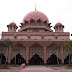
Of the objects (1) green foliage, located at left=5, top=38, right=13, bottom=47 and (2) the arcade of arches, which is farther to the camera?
(2) the arcade of arches

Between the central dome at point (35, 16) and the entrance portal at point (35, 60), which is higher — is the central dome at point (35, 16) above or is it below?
above

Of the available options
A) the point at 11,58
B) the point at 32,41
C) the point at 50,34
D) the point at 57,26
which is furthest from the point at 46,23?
the point at 11,58

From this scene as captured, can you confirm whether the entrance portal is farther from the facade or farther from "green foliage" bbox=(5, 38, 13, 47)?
"green foliage" bbox=(5, 38, 13, 47)

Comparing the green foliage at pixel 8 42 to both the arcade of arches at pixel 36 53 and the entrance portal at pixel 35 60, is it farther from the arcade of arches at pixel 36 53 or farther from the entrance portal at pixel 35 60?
the entrance portal at pixel 35 60

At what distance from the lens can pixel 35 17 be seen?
38.2 meters

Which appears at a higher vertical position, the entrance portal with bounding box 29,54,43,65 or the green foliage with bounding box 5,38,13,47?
the green foliage with bounding box 5,38,13,47

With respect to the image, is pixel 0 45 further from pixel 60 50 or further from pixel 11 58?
pixel 60 50

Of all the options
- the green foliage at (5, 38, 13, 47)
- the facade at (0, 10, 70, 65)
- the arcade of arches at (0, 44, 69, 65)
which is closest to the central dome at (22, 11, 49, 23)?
the facade at (0, 10, 70, 65)

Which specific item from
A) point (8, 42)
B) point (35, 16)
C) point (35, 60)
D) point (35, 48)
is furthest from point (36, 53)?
point (35, 16)

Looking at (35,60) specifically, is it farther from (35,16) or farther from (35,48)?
(35,16)

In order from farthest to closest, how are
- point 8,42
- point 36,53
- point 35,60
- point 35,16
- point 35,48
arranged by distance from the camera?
point 35,16 < point 35,60 < point 35,48 < point 36,53 < point 8,42

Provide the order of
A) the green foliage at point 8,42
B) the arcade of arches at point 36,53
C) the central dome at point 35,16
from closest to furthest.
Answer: the green foliage at point 8,42 → the arcade of arches at point 36,53 → the central dome at point 35,16

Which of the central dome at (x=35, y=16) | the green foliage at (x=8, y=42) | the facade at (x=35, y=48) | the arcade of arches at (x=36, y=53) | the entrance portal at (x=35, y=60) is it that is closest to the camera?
the green foliage at (x=8, y=42)


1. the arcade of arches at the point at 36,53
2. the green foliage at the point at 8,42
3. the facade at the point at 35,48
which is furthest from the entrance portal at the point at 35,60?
the green foliage at the point at 8,42
